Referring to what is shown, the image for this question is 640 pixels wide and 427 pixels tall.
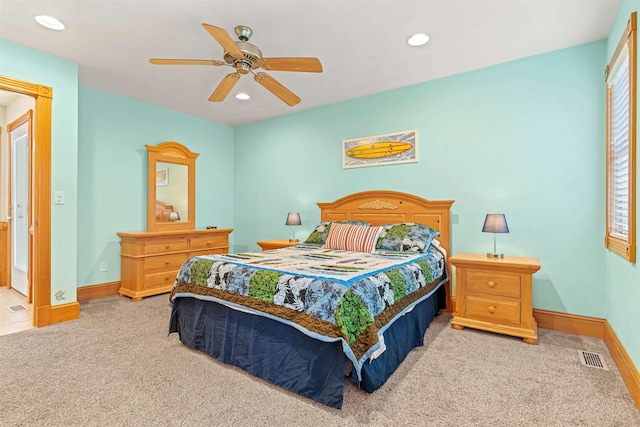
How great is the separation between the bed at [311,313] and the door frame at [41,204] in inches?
54.9

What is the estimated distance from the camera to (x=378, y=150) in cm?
406

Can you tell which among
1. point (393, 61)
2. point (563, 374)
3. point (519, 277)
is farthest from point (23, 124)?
point (563, 374)

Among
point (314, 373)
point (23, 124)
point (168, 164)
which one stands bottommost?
point (314, 373)

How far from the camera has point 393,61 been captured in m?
3.20

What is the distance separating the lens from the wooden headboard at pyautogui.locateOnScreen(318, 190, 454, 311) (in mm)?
3510

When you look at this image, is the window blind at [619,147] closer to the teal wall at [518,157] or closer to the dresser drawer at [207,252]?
the teal wall at [518,157]

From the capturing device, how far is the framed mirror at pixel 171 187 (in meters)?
4.48

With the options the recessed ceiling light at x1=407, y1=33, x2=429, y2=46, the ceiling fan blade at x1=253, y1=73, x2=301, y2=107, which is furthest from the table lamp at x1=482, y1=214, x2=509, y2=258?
the ceiling fan blade at x1=253, y1=73, x2=301, y2=107

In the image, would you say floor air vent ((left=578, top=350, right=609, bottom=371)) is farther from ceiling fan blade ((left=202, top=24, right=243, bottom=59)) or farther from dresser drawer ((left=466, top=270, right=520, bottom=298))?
ceiling fan blade ((left=202, top=24, right=243, bottom=59))

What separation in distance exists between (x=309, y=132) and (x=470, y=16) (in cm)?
264

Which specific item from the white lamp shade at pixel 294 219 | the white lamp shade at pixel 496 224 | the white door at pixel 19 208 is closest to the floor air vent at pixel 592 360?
the white lamp shade at pixel 496 224

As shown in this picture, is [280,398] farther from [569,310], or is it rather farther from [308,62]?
[569,310]

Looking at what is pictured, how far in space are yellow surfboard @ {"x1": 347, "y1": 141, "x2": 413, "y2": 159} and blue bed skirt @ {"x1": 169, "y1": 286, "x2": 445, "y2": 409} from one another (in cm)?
194

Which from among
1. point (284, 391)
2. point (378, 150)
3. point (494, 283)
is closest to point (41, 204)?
point (284, 391)
